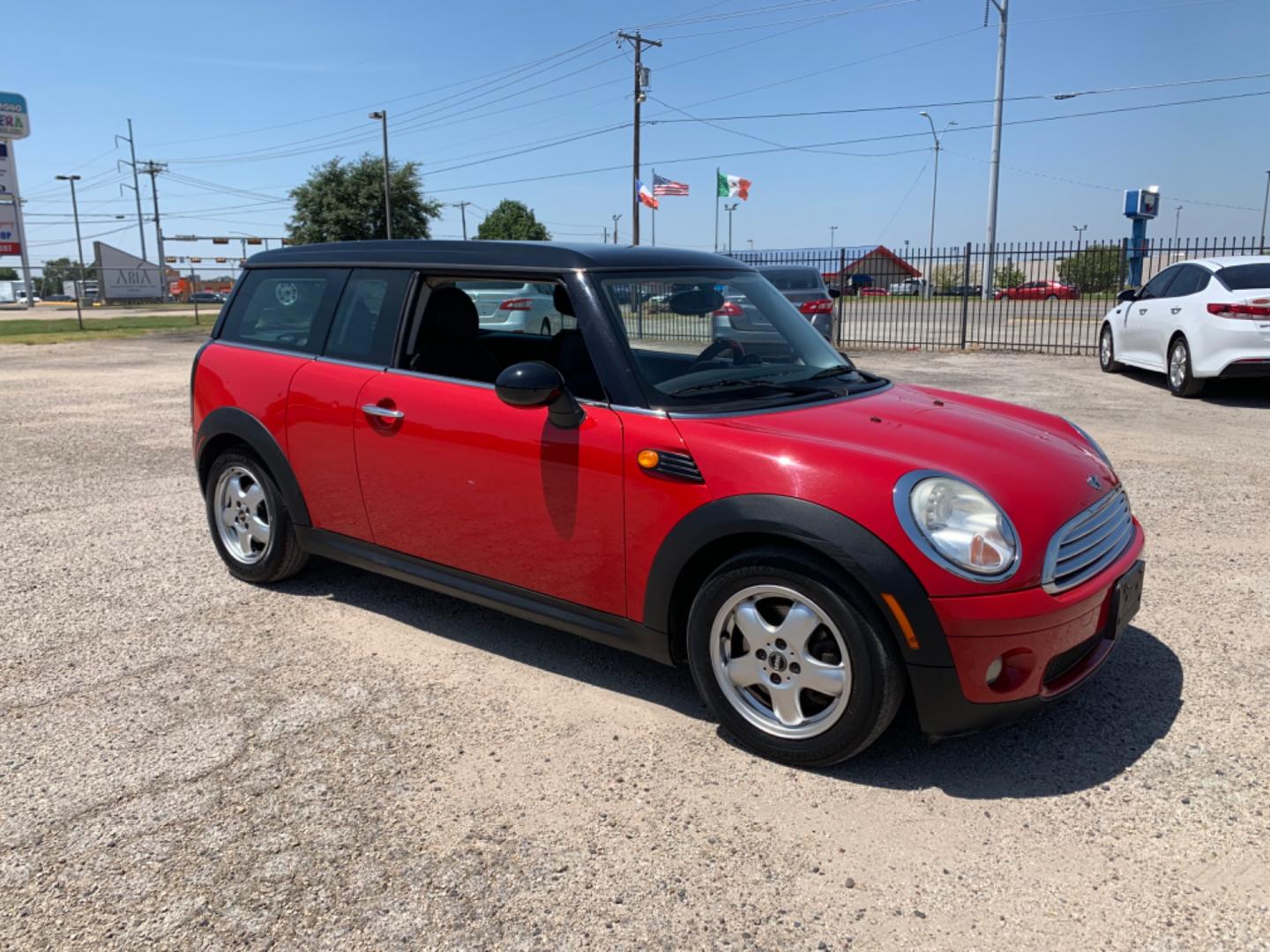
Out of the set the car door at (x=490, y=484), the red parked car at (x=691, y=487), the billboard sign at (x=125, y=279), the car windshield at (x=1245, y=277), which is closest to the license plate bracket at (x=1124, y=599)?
the red parked car at (x=691, y=487)

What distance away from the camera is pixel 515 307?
13.8 ft

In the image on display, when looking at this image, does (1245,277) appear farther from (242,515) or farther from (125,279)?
(125,279)

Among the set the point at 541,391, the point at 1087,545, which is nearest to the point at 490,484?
the point at 541,391

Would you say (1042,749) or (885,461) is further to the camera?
(1042,749)

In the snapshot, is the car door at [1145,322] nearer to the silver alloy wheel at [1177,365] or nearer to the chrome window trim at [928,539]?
the silver alloy wheel at [1177,365]

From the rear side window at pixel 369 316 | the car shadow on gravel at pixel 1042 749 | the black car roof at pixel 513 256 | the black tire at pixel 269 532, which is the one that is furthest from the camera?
the black tire at pixel 269 532

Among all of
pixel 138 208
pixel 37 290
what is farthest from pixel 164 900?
pixel 37 290

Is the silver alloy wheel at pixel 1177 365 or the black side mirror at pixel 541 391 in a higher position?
the black side mirror at pixel 541 391

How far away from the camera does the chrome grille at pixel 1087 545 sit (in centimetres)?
287

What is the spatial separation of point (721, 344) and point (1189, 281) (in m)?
9.59

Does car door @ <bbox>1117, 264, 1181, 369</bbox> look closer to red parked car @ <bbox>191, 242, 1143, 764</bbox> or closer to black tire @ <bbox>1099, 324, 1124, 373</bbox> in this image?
black tire @ <bbox>1099, 324, 1124, 373</bbox>

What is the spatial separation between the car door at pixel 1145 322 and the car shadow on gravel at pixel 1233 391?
407 mm

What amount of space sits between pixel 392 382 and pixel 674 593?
1593 mm

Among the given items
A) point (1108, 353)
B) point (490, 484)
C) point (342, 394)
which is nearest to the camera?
point (490, 484)
